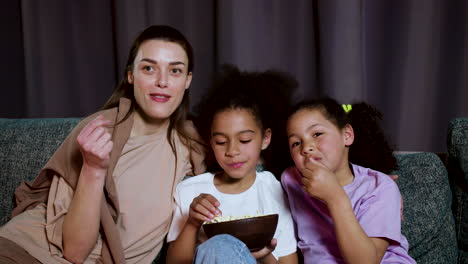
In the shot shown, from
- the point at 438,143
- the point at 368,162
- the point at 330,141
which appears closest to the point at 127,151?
the point at 330,141

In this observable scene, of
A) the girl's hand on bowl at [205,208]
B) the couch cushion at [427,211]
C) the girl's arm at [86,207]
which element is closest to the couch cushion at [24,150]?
the girl's arm at [86,207]

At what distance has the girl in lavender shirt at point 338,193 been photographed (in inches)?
40.6

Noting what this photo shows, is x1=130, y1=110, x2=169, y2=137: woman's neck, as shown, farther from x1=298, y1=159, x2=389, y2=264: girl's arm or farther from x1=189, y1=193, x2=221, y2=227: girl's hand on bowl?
x1=298, y1=159, x2=389, y2=264: girl's arm

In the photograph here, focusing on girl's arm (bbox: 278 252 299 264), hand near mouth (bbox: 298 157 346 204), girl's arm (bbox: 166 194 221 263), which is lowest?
girl's arm (bbox: 278 252 299 264)

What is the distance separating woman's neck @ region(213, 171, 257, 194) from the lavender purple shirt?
0.11 metres

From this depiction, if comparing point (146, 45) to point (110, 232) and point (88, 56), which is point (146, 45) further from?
point (88, 56)

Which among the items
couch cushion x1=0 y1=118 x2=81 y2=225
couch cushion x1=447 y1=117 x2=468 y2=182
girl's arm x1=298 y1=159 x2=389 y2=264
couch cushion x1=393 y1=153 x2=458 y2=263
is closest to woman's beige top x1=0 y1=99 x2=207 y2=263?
couch cushion x1=0 y1=118 x2=81 y2=225

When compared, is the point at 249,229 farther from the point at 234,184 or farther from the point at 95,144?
the point at 95,144

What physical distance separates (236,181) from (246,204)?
0.08 metres

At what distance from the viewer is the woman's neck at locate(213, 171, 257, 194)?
51.5 inches

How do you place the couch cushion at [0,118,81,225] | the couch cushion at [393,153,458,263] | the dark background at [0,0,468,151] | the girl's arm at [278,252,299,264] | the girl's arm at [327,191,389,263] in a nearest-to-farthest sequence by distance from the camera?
1. the girl's arm at [327,191,389,263]
2. the girl's arm at [278,252,299,264]
3. the couch cushion at [393,153,458,263]
4. the couch cushion at [0,118,81,225]
5. the dark background at [0,0,468,151]

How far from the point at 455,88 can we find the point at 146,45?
1.27 m

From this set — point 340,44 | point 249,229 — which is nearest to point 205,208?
point 249,229

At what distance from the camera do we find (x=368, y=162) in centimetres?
137
